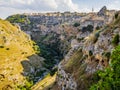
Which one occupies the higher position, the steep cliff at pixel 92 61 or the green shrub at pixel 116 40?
the green shrub at pixel 116 40

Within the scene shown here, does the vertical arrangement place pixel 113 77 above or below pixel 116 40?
above

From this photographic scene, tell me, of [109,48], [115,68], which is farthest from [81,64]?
[115,68]

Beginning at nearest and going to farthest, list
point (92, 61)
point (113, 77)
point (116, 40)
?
1. point (113, 77)
2. point (116, 40)
3. point (92, 61)

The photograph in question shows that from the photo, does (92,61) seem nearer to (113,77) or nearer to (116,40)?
(116,40)

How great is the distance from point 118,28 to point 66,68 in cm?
3590

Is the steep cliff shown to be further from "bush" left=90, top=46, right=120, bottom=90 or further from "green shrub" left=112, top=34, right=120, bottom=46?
"bush" left=90, top=46, right=120, bottom=90

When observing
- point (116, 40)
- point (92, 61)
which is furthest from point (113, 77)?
point (92, 61)

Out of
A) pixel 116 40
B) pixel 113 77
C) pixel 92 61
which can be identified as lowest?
pixel 92 61

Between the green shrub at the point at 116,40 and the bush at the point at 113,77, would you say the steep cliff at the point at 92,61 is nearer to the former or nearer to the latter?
the green shrub at the point at 116,40

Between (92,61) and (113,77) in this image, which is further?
(92,61)

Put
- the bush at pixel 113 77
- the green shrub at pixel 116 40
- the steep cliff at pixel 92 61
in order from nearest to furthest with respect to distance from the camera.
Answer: the bush at pixel 113 77
the green shrub at pixel 116 40
the steep cliff at pixel 92 61

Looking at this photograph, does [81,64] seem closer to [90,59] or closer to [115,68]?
[90,59]

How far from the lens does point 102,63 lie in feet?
316

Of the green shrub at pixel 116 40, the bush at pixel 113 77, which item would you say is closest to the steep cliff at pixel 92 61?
the green shrub at pixel 116 40
